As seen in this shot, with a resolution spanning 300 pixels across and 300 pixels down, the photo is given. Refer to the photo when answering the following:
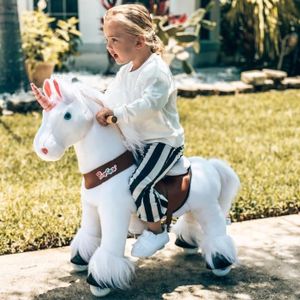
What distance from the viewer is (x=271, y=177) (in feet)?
18.3

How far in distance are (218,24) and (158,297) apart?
1145 centimetres

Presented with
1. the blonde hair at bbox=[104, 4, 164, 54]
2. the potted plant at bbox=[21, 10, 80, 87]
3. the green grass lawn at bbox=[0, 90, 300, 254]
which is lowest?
the green grass lawn at bbox=[0, 90, 300, 254]

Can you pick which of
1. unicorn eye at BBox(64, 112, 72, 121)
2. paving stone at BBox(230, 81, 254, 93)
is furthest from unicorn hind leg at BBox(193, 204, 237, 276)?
paving stone at BBox(230, 81, 254, 93)

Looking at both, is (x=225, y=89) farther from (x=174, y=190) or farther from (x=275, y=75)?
(x=174, y=190)

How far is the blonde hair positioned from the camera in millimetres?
3271

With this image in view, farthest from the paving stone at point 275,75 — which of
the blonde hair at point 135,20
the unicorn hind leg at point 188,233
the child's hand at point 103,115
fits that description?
the child's hand at point 103,115

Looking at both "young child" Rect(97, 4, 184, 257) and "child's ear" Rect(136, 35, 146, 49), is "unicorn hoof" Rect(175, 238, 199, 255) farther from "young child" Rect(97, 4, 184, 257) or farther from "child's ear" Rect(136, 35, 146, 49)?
"child's ear" Rect(136, 35, 146, 49)

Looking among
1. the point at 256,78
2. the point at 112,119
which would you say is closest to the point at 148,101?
the point at 112,119

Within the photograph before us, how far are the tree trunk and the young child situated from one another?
5691mm

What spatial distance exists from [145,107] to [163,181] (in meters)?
0.55

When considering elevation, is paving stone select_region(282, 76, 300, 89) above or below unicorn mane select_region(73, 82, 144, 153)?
below

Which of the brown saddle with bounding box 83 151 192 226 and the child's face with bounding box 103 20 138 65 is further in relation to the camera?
the brown saddle with bounding box 83 151 192 226

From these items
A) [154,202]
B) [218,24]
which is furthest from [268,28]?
[154,202]

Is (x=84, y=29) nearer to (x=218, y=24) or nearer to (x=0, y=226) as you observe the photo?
(x=218, y=24)
